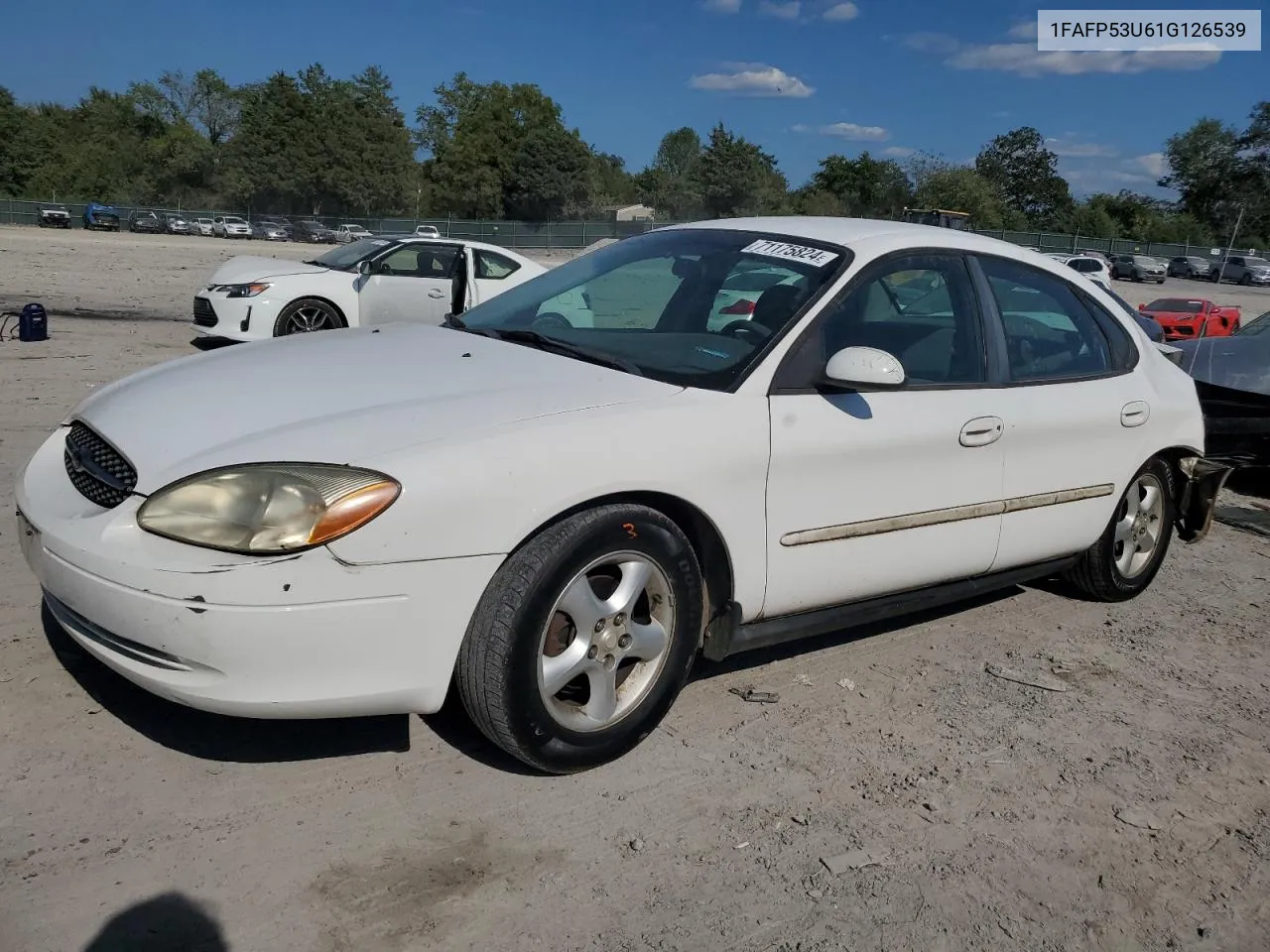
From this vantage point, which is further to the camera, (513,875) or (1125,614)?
(1125,614)

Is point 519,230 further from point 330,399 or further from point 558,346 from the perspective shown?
point 330,399

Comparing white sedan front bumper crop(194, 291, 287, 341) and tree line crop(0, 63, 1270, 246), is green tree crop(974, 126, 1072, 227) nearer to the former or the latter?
tree line crop(0, 63, 1270, 246)

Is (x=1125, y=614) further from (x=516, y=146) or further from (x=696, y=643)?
(x=516, y=146)

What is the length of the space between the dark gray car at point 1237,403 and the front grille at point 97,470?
6386 millimetres

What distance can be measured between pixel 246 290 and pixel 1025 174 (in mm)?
100476

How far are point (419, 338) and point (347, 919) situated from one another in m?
2.05

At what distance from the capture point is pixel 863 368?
129 inches

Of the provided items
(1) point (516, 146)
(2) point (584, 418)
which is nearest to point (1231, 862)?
(2) point (584, 418)

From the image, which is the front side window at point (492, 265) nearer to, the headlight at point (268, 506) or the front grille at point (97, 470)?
the front grille at point (97, 470)

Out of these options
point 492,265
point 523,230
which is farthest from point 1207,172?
point 492,265

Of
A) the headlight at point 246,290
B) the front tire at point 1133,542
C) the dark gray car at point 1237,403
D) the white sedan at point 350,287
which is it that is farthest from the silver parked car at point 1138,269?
the front tire at point 1133,542

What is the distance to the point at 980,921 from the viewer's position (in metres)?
2.57

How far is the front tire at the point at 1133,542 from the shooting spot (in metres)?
4.72

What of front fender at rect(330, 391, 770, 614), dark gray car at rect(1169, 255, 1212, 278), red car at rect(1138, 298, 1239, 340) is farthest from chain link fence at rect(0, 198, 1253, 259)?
front fender at rect(330, 391, 770, 614)
